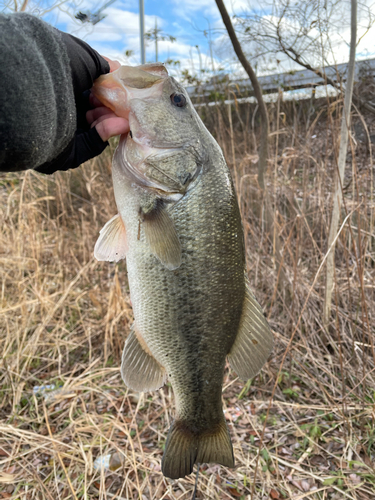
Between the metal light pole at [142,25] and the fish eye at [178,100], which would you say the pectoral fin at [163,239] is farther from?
the metal light pole at [142,25]

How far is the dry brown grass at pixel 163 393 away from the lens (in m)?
2.25

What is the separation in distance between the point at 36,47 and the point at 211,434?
1.49 m

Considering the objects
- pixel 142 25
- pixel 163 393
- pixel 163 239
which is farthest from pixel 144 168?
pixel 142 25

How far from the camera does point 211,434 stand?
142 centimetres

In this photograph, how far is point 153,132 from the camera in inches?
53.2

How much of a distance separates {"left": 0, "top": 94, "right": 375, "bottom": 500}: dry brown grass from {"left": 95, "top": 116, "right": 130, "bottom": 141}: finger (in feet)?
4.05

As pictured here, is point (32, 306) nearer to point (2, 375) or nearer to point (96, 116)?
point (2, 375)

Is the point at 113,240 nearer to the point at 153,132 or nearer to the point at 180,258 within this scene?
the point at 180,258

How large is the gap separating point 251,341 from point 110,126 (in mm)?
1009

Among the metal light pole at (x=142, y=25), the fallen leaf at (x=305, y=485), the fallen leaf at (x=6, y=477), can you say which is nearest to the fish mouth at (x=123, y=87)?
the fallen leaf at (x=6, y=477)

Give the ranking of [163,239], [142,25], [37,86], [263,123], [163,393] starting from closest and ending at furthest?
[37,86]
[163,239]
[163,393]
[263,123]
[142,25]

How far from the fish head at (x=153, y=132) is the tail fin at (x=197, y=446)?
0.93 m

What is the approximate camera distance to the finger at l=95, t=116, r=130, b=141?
4.47ft

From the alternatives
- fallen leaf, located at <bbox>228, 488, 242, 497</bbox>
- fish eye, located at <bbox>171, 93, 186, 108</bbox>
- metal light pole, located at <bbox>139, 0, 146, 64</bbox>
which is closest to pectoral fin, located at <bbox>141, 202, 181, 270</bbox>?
fish eye, located at <bbox>171, 93, 186, 108</bbox>
